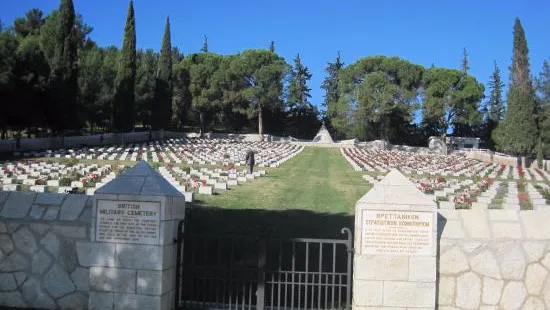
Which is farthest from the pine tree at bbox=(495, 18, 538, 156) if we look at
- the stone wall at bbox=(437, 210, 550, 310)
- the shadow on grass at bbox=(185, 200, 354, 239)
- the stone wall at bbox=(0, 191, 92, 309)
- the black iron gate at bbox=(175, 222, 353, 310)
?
the stone wall at bbox=(0, 191, 92, 309)

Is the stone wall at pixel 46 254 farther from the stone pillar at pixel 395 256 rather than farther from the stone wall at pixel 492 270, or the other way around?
the stone wall at pixel 492 270

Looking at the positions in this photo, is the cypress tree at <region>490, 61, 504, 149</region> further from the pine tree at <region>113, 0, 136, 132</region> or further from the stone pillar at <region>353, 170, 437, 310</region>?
the stone pillar at <region>353, 170, 437, 310</region>

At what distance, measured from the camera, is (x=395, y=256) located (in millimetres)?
6086

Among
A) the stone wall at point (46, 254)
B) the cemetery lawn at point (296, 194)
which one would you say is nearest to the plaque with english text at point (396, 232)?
the stone wall at point (46, 254)

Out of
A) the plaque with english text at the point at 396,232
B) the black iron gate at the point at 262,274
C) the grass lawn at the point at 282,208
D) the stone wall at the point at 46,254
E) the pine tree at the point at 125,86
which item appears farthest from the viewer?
the pine tree at the point at 125,86

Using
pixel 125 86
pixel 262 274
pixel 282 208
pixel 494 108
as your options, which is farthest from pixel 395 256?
pixel 494 108

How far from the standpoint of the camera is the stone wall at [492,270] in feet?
20.4

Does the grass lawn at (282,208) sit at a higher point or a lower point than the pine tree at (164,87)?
lower

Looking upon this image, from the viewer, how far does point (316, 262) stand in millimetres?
8891

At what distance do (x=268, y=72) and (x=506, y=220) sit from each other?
221 ft

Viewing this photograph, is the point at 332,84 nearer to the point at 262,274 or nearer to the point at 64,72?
the point at 64,72

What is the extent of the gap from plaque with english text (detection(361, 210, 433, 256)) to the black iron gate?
0.82ft

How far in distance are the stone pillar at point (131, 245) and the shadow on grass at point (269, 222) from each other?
3314mm

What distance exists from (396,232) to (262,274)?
5.13ft
